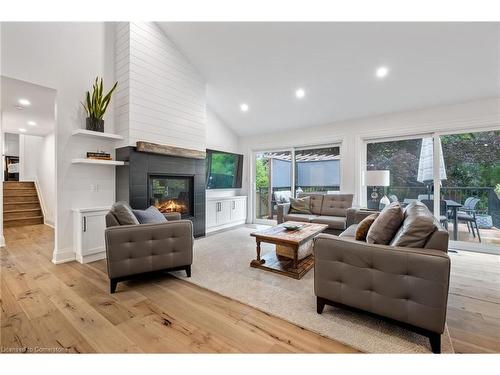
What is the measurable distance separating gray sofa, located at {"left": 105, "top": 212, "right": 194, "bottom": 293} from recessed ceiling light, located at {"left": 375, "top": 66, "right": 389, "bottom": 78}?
3.64 meters

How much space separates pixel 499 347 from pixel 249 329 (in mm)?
1732

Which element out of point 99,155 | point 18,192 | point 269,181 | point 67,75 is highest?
point 67,75

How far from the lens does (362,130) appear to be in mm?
4746

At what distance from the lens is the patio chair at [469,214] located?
3861 millimetres

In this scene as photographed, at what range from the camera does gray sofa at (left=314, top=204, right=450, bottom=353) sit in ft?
4.81

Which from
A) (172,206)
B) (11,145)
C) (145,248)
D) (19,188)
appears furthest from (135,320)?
(11,145)

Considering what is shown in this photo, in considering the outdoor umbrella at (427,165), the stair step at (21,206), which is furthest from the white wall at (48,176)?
the outdoor umbrella at (427,165)

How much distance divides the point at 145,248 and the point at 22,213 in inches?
233

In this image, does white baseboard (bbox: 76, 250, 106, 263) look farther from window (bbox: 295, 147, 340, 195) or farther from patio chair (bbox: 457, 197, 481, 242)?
patio chair (bbox: 457, 197, 481, 242)

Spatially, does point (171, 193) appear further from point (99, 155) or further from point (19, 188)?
point (19, 188)

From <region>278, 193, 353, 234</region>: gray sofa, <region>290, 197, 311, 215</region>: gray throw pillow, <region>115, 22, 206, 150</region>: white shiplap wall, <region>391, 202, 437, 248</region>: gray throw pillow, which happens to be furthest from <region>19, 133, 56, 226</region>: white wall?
<region>391, 202, 437, 248</region>: gray throw pillow

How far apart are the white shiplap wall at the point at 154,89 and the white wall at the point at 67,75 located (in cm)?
31

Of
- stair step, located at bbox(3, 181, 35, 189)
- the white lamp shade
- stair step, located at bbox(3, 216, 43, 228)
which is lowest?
stair step, located at bbox(3, 216, 43, 228)
